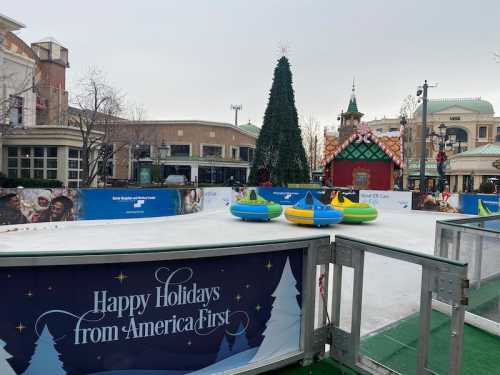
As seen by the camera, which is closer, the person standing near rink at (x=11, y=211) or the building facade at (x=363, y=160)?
the person standing near rink at (x=11, y=211)

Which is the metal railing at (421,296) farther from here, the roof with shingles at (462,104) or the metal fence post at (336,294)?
the roof with shingles at (462,104)

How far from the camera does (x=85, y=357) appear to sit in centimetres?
290

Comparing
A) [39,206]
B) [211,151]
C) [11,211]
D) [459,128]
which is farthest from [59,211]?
[459,128]

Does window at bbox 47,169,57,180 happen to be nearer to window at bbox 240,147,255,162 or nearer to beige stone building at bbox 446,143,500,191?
window at bbox 240,147,255,162

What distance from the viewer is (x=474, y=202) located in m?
23.0

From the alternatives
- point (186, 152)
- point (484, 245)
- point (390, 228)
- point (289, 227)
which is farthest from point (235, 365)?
point (186, 152)

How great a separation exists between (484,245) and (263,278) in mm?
3524

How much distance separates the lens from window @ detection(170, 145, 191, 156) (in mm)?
51781

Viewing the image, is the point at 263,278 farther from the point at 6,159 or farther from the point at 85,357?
the point at 6,159

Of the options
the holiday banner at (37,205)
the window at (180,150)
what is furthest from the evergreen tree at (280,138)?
the window at (180,150)

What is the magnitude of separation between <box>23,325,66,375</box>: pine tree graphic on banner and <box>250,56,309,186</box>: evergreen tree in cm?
3111

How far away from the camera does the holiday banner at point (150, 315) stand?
275 centimetres

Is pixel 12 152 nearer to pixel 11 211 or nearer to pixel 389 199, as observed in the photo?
pixel 11 211

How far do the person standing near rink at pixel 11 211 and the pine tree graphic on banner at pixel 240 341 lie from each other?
13736 mm
